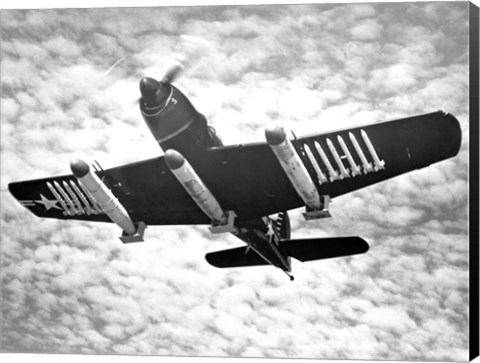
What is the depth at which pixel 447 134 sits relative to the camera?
9.62 m

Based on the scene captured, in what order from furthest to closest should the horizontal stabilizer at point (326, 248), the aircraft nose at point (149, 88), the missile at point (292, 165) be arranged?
the horizontal stabilizer at point (326, 248)
the aircraft nose at point (149, 88)
the missile at point (292, 165)

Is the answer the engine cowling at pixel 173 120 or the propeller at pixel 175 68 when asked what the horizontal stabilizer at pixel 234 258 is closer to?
the engine cowling at pixel 173 120

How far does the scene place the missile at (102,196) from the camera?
32.7 ft

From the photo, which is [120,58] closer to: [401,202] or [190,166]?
[190,166]

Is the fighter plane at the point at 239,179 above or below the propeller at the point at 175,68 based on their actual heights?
below

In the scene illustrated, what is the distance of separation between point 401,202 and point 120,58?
4.01 m

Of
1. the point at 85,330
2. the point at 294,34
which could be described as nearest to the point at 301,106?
the point at 294,34

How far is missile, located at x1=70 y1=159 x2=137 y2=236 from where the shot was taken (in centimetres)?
996

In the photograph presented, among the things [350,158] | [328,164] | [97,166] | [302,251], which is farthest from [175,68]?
[302,251]

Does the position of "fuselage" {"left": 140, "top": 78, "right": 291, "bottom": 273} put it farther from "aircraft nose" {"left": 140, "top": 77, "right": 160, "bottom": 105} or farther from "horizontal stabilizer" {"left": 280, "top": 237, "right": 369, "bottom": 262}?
"horizontal stabilizer" {"left": 280, "top": 237, "right": 369, "bottom": 262}

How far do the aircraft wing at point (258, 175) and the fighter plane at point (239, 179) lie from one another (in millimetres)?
13

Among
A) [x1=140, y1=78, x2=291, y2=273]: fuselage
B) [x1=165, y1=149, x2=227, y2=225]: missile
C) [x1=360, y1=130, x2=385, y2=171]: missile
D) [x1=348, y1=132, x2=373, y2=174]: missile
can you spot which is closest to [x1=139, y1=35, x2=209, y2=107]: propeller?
[x1=140, y1=78, x2=291, y2=273]: fuselage

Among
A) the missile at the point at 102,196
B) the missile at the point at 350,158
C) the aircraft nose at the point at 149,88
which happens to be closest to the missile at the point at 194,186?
the aircraft nose at the point at 149,88

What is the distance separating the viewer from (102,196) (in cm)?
1031
